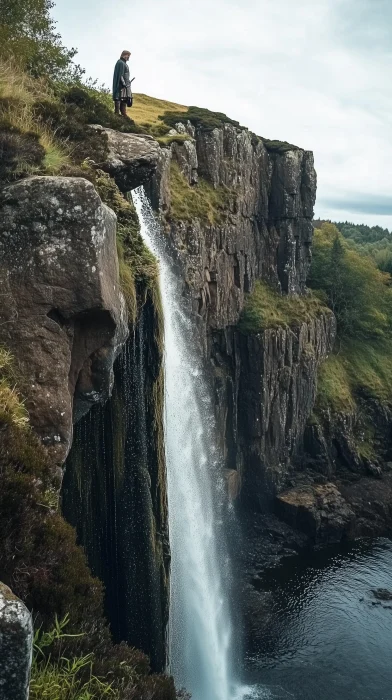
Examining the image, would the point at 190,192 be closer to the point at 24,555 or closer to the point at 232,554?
the point at 232,554

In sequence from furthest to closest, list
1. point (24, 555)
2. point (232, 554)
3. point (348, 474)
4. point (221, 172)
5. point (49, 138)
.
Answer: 1. point (348, 474)
2. point (221, 172)
3. point (232, 554)
4. point (49, 138)
5. point (24, 555)

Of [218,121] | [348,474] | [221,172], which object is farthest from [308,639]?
[218,121]

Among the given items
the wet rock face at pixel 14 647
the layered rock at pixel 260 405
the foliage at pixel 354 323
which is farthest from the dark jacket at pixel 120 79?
the foliage at pixel 354 323

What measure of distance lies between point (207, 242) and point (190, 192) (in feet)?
12.1

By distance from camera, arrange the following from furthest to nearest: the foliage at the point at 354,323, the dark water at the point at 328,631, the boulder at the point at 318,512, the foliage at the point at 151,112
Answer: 1. the foliage at the point at 354,323
2. the boulder at the point at 318,512
3. the foliage at the point at 151,112
4. the dark water at the point at 328,631

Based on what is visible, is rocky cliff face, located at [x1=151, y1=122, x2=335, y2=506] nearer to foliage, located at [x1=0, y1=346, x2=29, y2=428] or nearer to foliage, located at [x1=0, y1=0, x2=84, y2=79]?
foliage, located at [x1=0, y1=0, x2=84, y2=79]

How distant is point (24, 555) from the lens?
7750 mm

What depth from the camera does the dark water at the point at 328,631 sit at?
29.0 m

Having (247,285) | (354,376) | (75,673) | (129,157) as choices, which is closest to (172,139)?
(247,285)

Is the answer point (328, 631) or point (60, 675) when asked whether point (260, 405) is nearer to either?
point (328, 631)

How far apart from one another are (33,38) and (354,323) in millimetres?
54473

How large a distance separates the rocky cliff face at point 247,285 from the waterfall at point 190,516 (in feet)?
12.4

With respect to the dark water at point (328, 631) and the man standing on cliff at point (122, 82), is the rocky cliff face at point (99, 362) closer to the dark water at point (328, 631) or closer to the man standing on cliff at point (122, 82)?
the man standing on cliff at point (122, 82)

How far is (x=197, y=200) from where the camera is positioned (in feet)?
139
